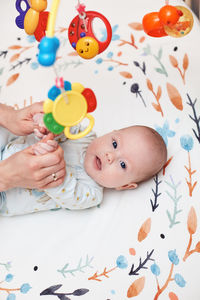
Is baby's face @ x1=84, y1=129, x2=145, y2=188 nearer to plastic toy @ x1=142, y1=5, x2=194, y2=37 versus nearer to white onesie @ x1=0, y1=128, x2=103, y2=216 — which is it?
white onesie @ x1=0, y1=128, x2=103, y2=216

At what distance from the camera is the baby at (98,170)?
108 centimetres

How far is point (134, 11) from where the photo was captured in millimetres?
1373

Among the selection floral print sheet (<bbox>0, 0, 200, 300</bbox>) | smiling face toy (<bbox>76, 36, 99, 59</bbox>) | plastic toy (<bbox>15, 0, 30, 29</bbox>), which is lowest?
floral print sheet (<bbox>0, 0, 200, 300</bbox>)

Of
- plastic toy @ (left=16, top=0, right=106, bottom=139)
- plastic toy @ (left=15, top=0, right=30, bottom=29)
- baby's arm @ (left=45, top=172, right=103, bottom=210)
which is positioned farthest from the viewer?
baby's arm @ (left=45, top=172, right=103, bottom=210)

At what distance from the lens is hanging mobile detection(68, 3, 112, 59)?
881 mm

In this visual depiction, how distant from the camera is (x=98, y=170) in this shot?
112 centimetres

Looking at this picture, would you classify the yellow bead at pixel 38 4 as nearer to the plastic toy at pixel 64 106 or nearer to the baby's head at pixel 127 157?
the plastic toy at pixel 64 106

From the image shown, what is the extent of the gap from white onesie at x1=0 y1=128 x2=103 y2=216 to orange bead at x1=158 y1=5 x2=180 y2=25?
497 mm

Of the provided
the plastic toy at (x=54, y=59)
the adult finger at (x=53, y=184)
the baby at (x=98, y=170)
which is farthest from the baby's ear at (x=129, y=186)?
the plastic toy at (x=54, y=59)

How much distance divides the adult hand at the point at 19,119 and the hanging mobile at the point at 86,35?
0.23 metres

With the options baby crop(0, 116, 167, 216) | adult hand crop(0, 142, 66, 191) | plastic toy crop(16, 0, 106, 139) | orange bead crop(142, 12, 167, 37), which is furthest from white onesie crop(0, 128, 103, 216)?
orange bead crop(142, 12, 167, 37)

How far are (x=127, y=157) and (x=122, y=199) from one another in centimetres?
17

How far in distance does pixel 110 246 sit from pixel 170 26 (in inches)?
24.8

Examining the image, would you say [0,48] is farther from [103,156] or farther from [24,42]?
[103,156]
